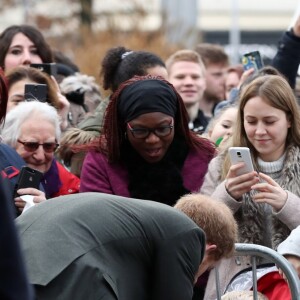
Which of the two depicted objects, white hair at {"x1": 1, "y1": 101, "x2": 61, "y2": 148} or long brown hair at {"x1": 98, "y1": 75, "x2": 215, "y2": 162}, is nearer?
long brown hair at {"x1": 98, "y1": 75, "x2": 215, "y2": 162}

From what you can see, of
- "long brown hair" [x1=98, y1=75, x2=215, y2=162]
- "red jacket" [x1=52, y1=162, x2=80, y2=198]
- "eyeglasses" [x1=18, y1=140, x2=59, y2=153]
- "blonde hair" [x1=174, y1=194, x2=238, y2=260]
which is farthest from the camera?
"red jacket" [x1=52, y1=162, x2=80, y2=198]

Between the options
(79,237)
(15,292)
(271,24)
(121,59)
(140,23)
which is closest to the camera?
(15,292)

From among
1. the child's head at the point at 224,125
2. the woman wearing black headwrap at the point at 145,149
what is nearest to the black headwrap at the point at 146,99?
the woman wearing black headwrap at the point at 145,149

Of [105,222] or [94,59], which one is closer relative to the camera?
[105,222]

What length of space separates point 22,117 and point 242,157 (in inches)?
50.5

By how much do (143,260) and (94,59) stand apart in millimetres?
18137

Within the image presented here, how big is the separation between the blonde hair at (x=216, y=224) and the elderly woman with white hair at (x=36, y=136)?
5.06 feet

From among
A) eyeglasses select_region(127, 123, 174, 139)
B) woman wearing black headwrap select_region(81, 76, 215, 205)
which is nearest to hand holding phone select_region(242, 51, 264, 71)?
woman wearing black headwrap select_region(81, 76, 215, 205)

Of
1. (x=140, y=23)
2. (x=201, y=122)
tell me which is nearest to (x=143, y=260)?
(x=201, y=122)

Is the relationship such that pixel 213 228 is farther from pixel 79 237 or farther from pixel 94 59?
pixel 94 59

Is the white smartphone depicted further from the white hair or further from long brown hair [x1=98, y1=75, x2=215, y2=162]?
the white hair

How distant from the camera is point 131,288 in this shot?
4.20 m

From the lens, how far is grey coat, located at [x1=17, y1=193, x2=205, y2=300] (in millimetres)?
4055

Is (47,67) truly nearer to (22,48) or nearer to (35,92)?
(22,48)
